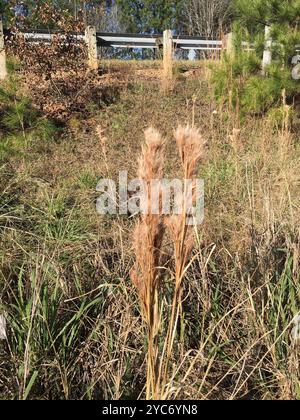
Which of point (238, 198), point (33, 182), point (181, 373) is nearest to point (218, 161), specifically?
point (238, 198)

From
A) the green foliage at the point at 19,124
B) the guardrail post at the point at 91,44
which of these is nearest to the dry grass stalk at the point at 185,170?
the green foliage at the point at 19,124

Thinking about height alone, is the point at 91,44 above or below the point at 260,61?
above

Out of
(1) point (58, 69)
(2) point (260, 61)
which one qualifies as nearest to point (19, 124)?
(1) point (58, 69)

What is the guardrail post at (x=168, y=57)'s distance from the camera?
761cm

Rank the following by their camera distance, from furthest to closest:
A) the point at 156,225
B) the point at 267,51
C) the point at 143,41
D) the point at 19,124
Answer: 1. the point at 143,41
2. the point at 19,124
3. the point at 267,51
4. the point at 156,225

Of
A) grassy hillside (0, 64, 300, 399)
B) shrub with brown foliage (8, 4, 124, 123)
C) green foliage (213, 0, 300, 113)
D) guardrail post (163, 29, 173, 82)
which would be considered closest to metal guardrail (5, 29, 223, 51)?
guardrail post (163, 29, 173, 82)

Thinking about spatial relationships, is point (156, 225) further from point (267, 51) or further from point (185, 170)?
point (267, 51)

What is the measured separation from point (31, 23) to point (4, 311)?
659cm

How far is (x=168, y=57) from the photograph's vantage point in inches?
311

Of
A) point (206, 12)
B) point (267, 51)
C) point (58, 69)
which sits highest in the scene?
point (206, 12)

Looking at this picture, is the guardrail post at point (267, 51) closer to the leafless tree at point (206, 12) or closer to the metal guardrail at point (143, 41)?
the metal guardrail at point (143, 41)

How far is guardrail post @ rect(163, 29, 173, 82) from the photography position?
7613mm

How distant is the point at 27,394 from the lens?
134 centimetres

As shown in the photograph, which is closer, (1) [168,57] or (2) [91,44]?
(2) [91,44]
